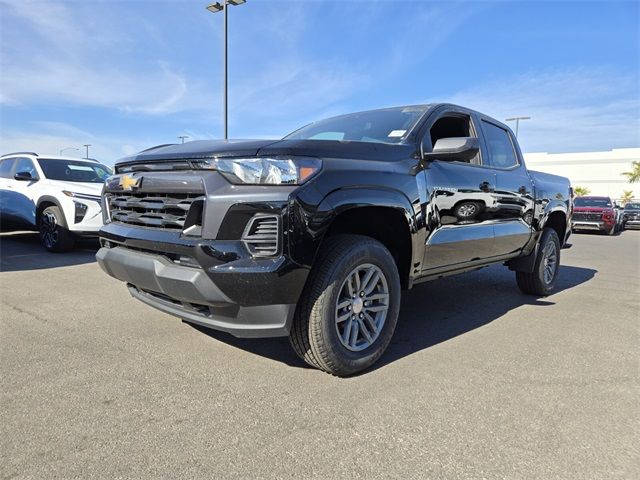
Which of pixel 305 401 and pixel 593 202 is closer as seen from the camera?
pixel 305 401

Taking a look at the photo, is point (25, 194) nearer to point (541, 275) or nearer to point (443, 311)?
point (443, 311)

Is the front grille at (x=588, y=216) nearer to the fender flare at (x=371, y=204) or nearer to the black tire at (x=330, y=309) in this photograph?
the fender flare at (x=371, y=204)

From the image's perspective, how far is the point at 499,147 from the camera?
4664mm

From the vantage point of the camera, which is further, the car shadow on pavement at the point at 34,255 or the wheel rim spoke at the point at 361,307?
the car shadow on pavement at the point at 34,255

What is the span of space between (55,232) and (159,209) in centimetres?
552

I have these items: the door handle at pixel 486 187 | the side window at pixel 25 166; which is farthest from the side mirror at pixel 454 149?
the side window at pixel 25 166

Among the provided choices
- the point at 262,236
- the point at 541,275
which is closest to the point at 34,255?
the point at 262,236

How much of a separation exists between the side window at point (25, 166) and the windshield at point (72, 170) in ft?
0.53

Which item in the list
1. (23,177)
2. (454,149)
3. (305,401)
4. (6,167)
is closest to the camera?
(305,401)

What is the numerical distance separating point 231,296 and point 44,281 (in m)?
3.90

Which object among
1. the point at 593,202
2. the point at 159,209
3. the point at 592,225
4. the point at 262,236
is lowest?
the point at 592,225

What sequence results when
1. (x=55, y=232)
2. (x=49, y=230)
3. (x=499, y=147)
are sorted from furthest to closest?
(x=49, y=230), (x=55, y=232), (x=499, y=147)

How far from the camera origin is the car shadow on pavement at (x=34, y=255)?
6195mm

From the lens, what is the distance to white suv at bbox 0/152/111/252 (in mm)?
7148
